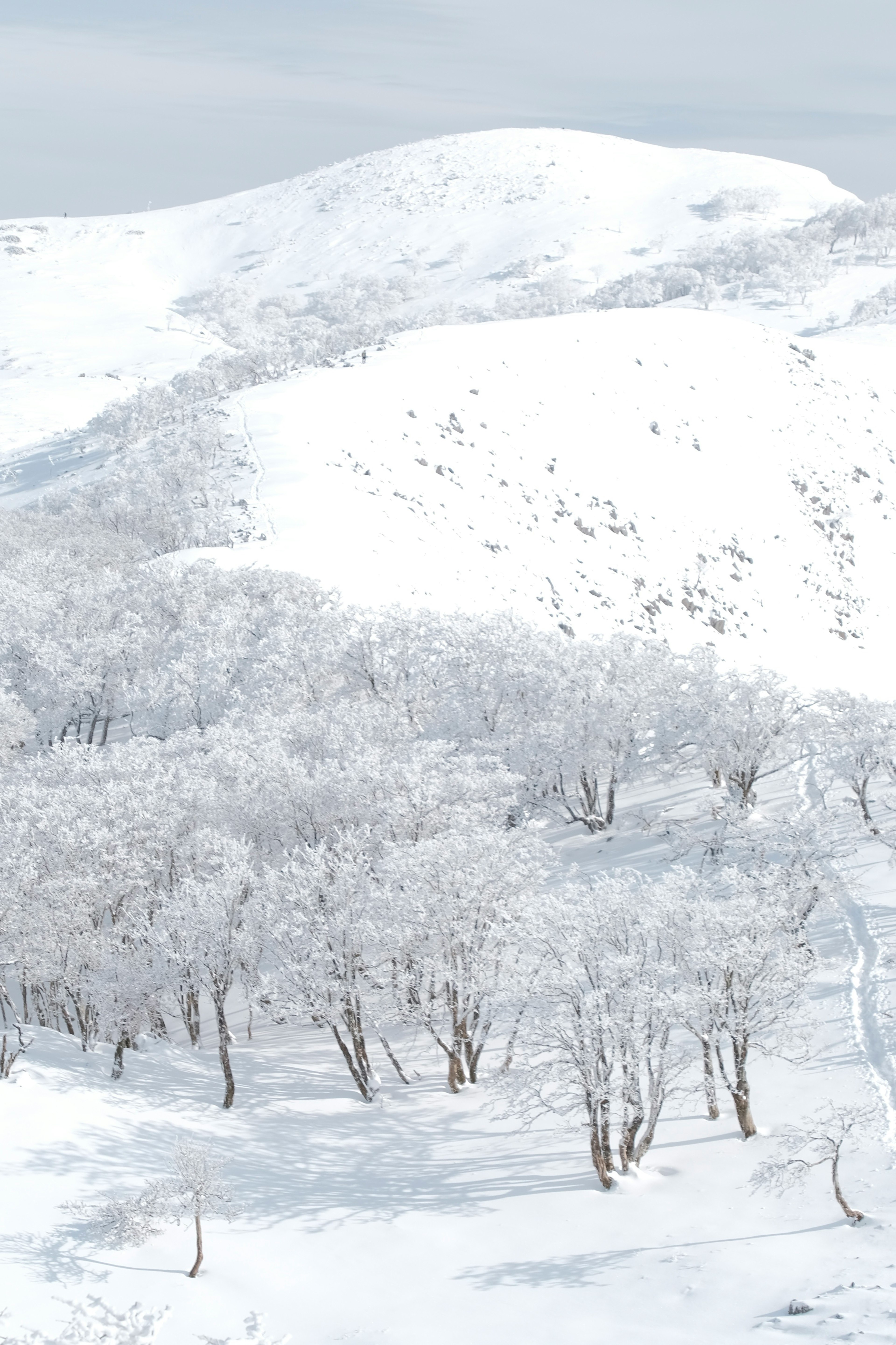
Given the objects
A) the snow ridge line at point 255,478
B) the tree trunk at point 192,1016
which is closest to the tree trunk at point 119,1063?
the tree trunk at point 192,1016

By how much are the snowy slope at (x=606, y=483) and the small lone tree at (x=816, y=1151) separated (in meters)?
45.0

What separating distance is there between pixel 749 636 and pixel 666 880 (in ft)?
200

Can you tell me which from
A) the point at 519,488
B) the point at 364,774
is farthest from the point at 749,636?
the point at 364,774

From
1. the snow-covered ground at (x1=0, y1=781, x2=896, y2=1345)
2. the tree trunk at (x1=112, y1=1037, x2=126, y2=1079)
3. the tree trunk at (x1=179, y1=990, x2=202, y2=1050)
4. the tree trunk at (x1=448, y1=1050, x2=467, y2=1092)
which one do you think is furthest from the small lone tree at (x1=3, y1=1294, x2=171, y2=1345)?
the tree trunk at (x1=179, y1=990, x2=202, y2=1050)

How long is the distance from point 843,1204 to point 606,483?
81.8 metres

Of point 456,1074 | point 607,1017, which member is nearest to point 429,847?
point 456,1074

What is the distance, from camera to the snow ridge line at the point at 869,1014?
1022 inches

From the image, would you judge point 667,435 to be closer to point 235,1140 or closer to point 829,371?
point 829,371

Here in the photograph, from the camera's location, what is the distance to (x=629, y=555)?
90.2 m

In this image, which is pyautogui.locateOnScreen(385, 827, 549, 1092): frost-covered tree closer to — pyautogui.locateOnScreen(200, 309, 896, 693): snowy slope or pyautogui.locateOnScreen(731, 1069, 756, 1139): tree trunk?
pyautogui.locateOnScreen(731, 1069, 756, 1139): tree trunk

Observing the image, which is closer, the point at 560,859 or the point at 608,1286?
the point at 608,1286

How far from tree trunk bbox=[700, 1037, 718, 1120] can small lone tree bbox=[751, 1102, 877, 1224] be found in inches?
76.4

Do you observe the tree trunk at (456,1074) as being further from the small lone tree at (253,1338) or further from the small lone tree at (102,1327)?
the small lone tree at (102,1327)

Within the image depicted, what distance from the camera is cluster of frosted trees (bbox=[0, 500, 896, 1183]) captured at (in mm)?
25906
